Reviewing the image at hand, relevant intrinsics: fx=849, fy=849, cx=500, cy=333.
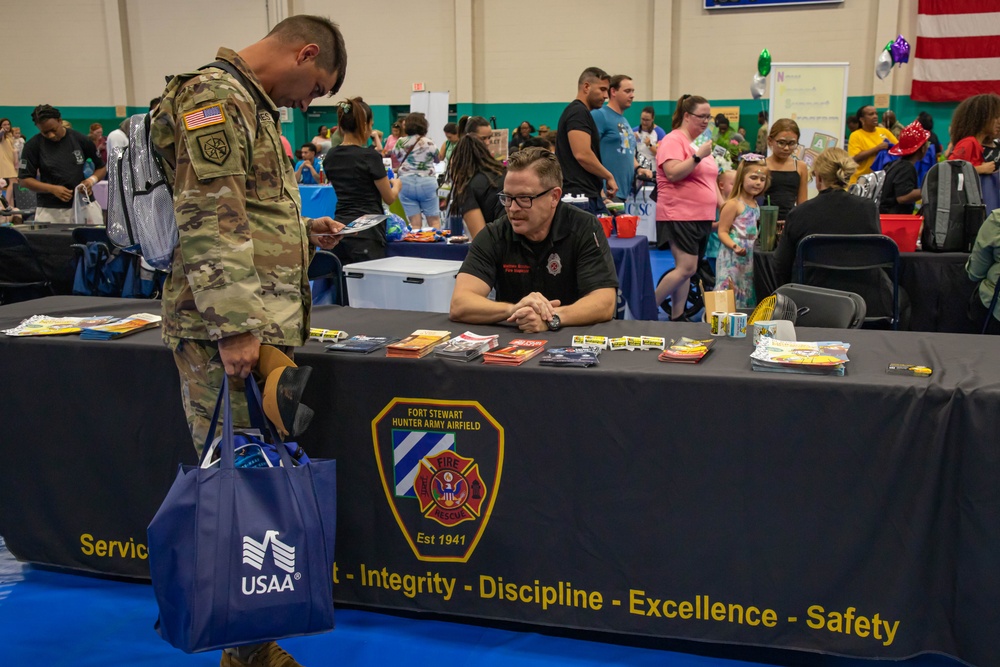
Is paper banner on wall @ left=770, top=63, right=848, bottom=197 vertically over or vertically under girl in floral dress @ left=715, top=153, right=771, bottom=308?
over

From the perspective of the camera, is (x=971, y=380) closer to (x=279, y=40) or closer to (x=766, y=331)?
(x=766, y=331)

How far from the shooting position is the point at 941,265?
3.93 meters

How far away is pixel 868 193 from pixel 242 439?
4.49m

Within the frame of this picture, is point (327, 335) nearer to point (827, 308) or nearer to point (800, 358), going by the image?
point (800, 358)

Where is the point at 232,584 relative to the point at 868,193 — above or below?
below

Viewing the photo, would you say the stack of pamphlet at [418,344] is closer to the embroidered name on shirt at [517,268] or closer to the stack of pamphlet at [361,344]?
the stack of pamphlet at [361,344]

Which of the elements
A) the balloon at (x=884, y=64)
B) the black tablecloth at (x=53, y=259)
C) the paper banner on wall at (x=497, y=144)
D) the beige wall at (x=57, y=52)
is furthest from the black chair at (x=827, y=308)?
the beige wall at (x=57, y=52)

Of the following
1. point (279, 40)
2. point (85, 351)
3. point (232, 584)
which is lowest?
point (232, 584)

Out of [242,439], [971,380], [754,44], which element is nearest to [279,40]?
[242,439]

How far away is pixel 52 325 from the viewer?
242cm

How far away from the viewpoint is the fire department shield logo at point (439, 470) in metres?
2.01

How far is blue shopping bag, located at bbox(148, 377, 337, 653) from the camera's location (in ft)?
5.24

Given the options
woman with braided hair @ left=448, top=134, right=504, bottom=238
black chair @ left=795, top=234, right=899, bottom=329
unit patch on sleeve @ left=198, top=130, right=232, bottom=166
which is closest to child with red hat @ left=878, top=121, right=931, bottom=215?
black chair @ left=795, top=234, right=899, bottom=329

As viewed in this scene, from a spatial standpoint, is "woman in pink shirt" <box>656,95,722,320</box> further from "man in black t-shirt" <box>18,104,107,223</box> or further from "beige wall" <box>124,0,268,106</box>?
"beige wall" <box>124,0,268,106</box>
